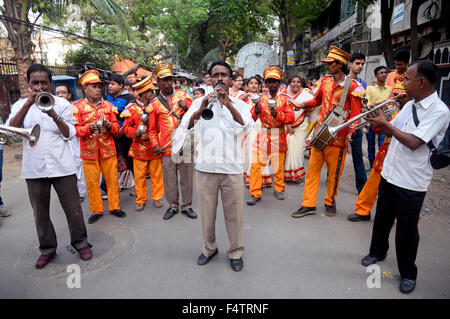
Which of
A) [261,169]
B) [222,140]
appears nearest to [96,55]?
[261,169]

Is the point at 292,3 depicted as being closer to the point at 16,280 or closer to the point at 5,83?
the point at 5,83

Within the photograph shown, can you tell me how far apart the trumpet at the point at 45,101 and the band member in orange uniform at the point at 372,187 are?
3801 millimetres

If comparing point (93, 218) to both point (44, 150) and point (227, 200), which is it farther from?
point (227, 200)

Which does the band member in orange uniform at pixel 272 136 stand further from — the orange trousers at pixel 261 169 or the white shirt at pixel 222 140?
the white shirt at pixel 222 140

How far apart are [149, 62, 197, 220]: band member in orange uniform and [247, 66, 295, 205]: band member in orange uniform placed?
1.10 meters

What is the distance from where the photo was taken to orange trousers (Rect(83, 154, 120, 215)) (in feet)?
14.0

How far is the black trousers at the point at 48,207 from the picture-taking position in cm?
314

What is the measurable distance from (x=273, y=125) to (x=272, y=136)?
184mm

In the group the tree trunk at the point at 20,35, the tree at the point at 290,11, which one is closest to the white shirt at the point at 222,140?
the tree trunk at the point at 20,35

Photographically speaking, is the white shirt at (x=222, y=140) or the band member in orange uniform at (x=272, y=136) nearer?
the white shirt at (x=222, y=140)

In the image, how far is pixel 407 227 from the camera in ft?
8.90

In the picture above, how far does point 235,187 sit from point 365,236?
2.00 m

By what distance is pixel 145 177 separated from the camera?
4.83m
